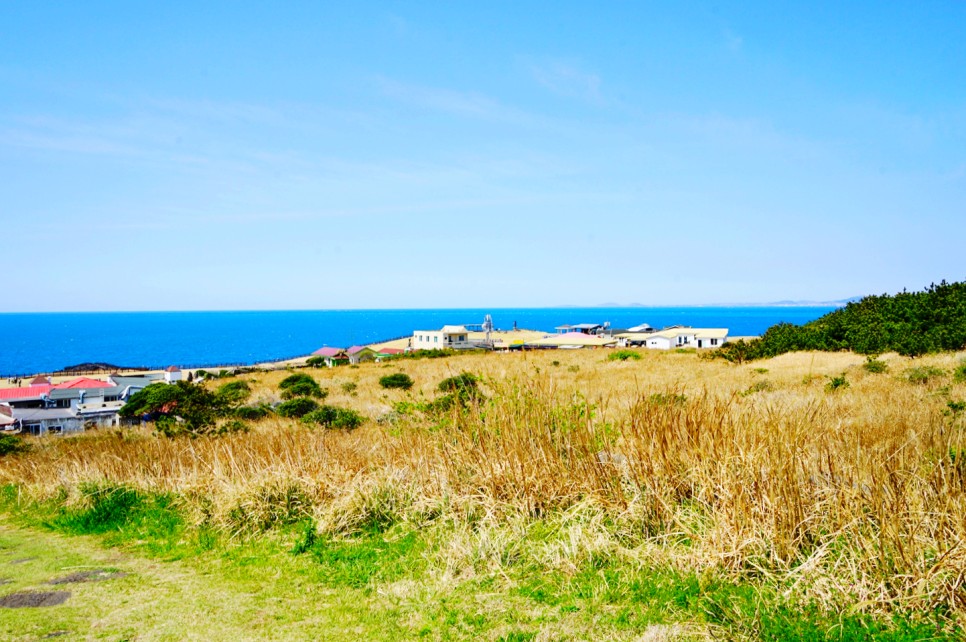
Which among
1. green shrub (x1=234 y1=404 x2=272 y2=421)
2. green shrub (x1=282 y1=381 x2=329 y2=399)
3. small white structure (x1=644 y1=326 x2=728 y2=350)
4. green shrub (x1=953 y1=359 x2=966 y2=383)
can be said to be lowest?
small white structure (x1=644 y1=326 x2=728 y2=350)

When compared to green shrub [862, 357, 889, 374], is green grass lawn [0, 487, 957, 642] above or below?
above

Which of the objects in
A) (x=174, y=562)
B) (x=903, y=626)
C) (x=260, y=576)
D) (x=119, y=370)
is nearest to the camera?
(x=903, y=626)

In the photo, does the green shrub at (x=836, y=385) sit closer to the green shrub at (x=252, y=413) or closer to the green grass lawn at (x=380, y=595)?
the green grass lawn at (x=380, y=595)

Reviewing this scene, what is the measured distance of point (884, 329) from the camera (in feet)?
95.0

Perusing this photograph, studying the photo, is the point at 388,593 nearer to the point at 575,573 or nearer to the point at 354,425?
the point at 575,573

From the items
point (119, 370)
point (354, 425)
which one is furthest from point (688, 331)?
point (119, 370)

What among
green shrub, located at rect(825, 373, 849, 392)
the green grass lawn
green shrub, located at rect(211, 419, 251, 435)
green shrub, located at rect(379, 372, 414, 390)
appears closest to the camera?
the green grass lawn

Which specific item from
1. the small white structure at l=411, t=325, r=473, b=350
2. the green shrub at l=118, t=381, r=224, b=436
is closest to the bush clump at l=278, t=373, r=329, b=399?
the green shrub at l=118, t=381, r=224, b=436

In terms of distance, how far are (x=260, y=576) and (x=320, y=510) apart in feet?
3.99

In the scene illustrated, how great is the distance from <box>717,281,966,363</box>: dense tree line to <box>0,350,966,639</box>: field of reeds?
71.7ft

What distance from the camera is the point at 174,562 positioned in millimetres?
5543

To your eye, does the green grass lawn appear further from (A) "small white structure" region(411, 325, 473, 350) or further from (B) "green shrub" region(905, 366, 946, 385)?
(A) "small white structure" region(411, 325, 473, 350)

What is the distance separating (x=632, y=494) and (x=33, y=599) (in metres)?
4.70

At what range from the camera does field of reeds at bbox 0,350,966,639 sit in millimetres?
4047
